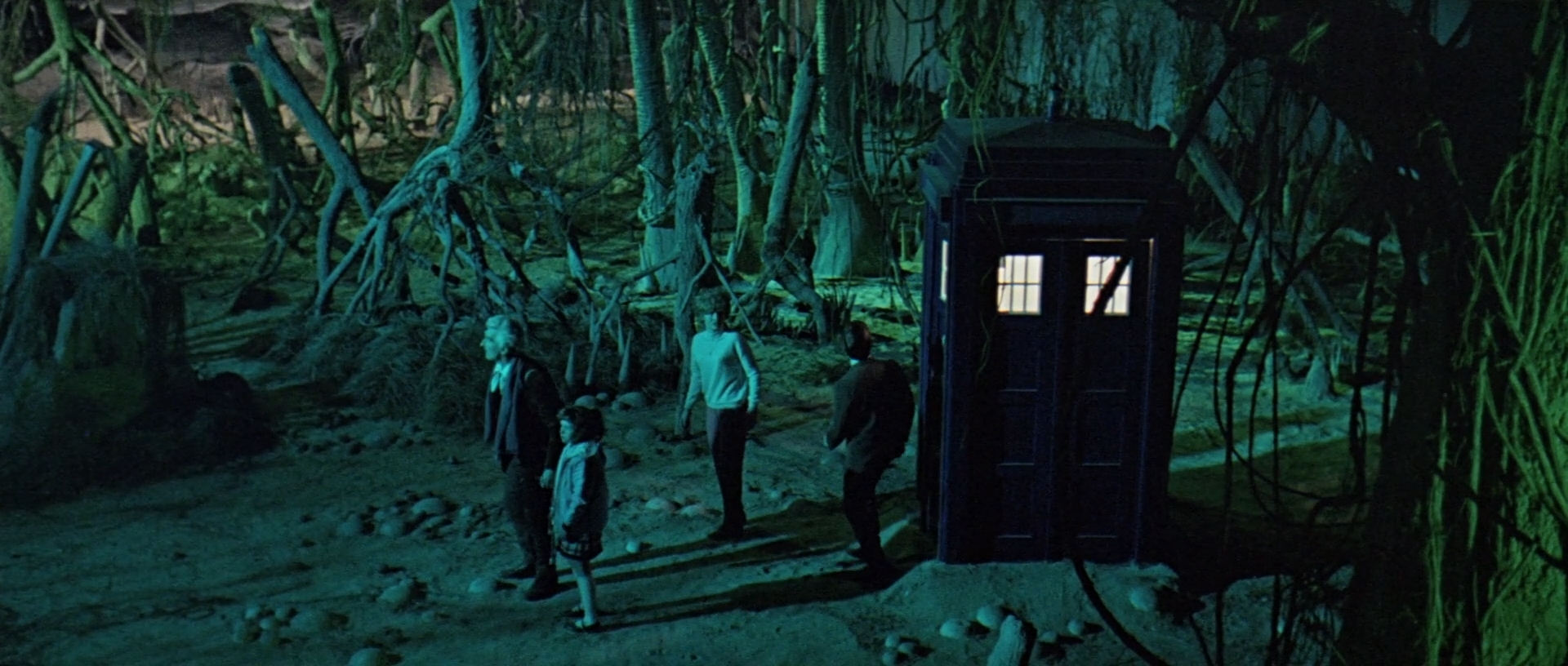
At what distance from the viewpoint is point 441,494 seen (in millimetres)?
8883

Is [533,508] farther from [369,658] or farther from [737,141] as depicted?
[737,141]

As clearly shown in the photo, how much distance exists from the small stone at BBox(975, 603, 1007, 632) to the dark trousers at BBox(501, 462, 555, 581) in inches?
87.5

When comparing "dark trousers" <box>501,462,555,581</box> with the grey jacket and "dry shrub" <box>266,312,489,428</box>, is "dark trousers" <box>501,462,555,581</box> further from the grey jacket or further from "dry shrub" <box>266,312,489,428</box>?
"dry shrub" <box>266,312,489,428</box>

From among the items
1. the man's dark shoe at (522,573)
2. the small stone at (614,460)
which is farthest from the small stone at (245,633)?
the small stone at (614,460)

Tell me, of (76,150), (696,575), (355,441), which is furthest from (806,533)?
(76,150)

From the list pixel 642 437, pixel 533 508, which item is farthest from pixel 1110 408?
pixel 642 437

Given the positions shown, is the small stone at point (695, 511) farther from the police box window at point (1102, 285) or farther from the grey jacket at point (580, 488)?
the police box window at point (1102, 285)

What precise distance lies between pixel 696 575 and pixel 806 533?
87cm

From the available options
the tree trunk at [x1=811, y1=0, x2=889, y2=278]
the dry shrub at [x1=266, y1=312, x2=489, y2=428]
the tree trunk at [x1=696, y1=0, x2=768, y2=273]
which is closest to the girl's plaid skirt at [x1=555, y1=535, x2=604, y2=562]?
the dry shrub at [x1=266, y1=312, x2=489, y2=428]

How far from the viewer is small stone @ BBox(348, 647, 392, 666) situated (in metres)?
6.39

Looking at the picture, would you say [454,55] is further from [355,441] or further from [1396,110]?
[1396,110]

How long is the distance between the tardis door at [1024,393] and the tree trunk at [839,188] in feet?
19.6

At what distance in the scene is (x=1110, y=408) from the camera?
7.11 metres

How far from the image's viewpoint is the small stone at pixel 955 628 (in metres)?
6.68
